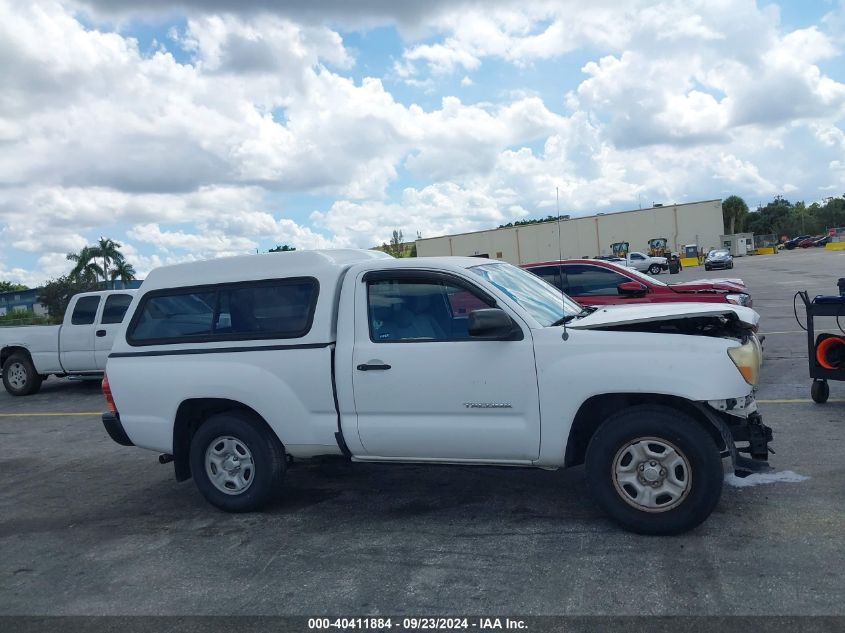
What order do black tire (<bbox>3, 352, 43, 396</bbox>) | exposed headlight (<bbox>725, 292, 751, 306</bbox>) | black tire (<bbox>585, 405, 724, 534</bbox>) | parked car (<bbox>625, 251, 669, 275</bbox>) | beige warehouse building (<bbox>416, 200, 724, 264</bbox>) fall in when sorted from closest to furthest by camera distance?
black tire (<bbox>585, 405, 724, 534</bbox>), exposed headlight (<bbox>725, 292, 751, 306</bbox>), black tire (<bbox>3, 352, 43, 396</bbox>), parked car (<bbox>625, 251, 669, 275</bbox>), beige warehouse building (<bbox>416, 200, 724, 264</bbox>)

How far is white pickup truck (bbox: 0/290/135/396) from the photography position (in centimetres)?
1371

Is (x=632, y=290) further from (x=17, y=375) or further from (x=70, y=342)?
(x=17, y=375)

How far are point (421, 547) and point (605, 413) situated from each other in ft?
4.97

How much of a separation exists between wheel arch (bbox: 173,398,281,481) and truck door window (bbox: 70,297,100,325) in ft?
28.3

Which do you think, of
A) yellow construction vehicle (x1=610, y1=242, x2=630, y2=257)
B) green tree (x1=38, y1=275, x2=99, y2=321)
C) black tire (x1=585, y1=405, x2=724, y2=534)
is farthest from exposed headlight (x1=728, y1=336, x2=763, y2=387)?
yellow construction vehicle (x1=610, y1=242, x2=630, y2=257)

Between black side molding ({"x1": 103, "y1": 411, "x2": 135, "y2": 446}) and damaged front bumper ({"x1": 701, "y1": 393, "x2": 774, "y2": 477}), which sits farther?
black side molding ({"x1": 103, "y1": 411, "x2": 135, "y2": 446})

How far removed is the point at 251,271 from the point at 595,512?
3162mm

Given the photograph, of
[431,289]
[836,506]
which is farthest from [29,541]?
[836,506]

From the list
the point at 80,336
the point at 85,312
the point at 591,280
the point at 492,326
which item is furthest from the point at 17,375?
the point at 492,326

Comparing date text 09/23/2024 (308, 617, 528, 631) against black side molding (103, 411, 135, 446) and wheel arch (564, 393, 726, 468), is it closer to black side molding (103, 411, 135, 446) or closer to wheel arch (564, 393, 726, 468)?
wheel arch (564, 393, 726, 468)

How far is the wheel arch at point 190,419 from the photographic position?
5891 mm

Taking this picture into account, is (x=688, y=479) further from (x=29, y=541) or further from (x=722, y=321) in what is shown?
(x=29, y=541)

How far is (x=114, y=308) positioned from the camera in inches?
545

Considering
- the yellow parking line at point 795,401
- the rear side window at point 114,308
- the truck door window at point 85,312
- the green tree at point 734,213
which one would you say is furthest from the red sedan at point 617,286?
the green tree at point 734,213
